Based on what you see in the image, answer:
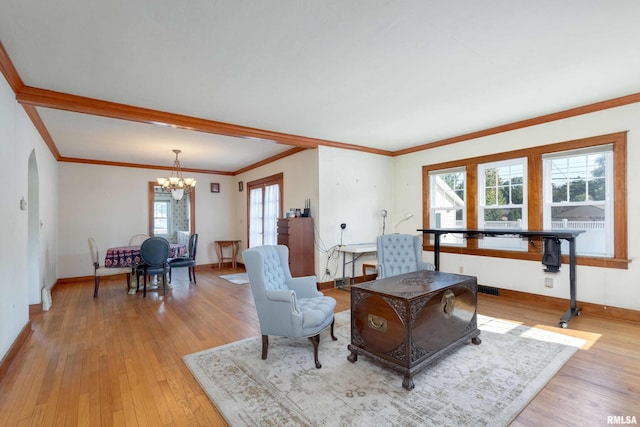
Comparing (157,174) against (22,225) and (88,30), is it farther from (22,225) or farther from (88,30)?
(88,30)

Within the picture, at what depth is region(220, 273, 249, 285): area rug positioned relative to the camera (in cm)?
618

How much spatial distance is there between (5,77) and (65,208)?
4.74 meters

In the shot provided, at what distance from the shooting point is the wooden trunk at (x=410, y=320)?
2344 mm

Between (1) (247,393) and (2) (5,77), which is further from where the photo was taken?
(2) (5,77)

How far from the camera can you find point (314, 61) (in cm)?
269

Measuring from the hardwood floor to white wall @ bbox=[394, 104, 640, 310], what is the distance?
0.32 meters

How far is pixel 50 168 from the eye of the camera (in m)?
5.59

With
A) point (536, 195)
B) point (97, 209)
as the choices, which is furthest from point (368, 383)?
point (97, 209)

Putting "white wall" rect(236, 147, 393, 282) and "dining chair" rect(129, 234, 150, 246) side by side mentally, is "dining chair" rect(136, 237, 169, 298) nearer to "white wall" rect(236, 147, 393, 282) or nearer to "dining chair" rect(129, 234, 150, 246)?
"dining chair" rect(129, 234, 150, 246)

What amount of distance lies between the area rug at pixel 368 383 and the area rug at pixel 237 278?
3.09 m

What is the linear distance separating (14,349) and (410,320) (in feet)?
11.6

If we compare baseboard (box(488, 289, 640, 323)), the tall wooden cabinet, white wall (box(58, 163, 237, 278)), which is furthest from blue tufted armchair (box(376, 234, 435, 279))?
white wall (box(58, 163, 237, 278))

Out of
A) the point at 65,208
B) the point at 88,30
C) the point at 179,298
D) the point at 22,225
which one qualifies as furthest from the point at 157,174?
the point at 88,30

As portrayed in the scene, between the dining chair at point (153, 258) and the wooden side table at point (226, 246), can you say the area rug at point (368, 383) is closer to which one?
the dining chair at point (153, 258)
